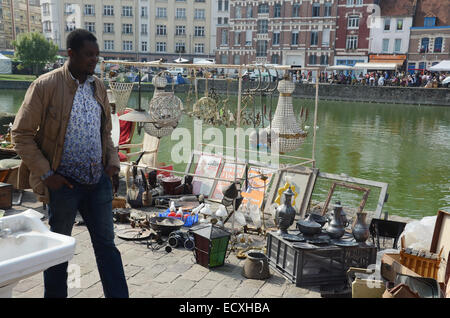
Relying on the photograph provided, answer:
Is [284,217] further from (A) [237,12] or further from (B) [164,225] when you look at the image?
(A) [237,12]

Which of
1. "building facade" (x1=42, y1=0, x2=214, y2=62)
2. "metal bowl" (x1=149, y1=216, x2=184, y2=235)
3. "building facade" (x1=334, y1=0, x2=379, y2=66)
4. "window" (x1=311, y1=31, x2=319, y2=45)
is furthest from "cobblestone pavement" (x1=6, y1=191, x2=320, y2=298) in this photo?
"building facade" (x1=42, y1=0, x2=214, y2=62)

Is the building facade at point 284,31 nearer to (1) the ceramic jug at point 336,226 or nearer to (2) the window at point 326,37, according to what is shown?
(2) the window at point 326,37

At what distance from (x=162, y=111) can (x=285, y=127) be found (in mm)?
1657

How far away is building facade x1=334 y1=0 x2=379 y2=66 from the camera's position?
40.1m

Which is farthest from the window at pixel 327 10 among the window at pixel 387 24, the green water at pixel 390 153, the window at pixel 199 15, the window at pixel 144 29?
the window at pixel 144 29

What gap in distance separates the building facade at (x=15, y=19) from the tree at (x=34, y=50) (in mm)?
20652

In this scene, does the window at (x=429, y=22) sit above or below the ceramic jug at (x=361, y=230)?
above

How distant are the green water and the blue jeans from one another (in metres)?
6.17

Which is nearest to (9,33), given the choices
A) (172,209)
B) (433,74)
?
(433,74)

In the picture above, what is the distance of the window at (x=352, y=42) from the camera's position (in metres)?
40.9

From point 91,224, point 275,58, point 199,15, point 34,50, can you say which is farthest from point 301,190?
point 199,15

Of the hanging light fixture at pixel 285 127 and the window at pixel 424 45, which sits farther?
the window at pixel 424 45

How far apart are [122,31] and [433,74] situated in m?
36.1

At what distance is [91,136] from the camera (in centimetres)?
282
